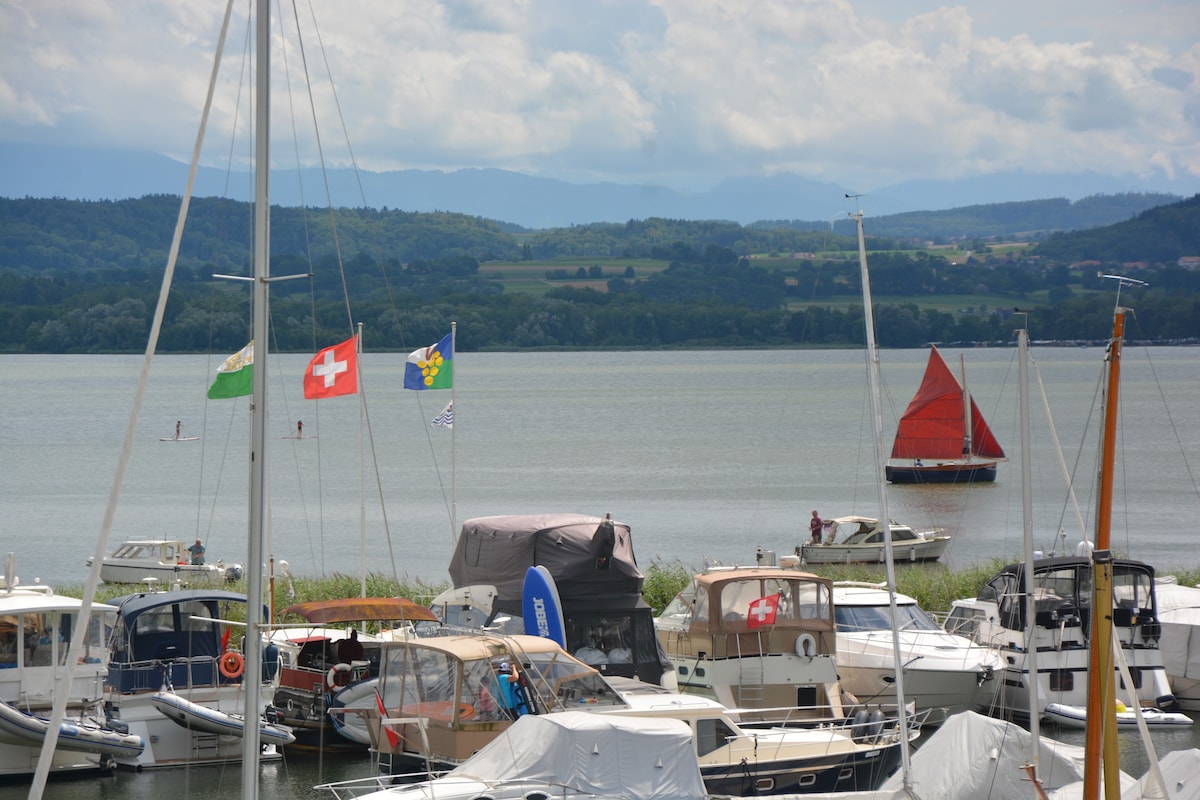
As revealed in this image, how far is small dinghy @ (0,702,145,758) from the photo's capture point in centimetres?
2146

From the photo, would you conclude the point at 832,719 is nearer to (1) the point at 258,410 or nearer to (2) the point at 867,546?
(1) the point at 258,410

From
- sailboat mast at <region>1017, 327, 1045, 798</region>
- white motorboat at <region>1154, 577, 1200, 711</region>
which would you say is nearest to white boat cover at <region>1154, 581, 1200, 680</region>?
white motorboat at <region>1154, 577, 1200, 711</region>

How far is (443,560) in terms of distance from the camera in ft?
169

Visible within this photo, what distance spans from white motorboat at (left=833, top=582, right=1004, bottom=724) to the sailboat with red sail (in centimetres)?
4674

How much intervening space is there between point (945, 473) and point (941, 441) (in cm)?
291

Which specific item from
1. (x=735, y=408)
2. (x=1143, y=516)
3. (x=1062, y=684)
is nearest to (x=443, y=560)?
(x=1062, y=684)

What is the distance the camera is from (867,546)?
153 ft

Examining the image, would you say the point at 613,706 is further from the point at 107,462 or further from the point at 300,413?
the point at 300,413

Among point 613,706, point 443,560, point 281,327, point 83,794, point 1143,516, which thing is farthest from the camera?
point 281,327

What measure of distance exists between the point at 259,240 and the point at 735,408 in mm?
128216

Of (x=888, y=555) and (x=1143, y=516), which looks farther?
(x=1143, y=516)

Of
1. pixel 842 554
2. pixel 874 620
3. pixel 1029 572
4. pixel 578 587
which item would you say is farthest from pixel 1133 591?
pixel 842 554

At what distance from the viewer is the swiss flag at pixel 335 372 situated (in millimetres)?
27597

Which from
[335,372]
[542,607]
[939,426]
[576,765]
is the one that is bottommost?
[576,765]
